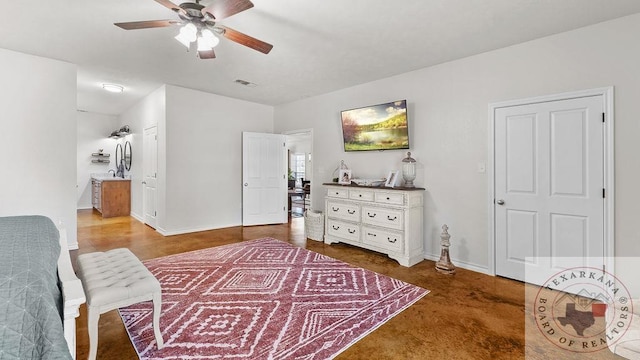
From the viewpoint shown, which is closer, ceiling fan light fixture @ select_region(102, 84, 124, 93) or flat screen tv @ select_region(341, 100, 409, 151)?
flat screen tv @ select_region(341, 100, 409, 151)

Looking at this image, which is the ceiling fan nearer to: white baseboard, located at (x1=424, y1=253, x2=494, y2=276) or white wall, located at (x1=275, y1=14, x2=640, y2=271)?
white wall, located at (x1=275, y1=14, x2=640, y2=271)

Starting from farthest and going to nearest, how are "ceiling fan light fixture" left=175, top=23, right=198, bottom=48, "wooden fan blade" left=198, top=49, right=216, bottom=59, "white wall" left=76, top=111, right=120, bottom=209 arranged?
"white wall" left=76, top=111, right=120, bottom=209, "wooden fan blade" left=198, top=49, right=216, bottom=59, "ceiling fan light fixture" left=175, top=23, right=198, bottom=48

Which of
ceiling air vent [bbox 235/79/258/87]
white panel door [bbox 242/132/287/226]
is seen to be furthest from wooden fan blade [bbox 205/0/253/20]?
white panel door [bbox 242/132/287/226]

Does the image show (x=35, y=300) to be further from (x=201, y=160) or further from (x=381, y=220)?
(x=201, y=160)

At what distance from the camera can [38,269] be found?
3.87 feet

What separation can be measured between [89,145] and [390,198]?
845 cm

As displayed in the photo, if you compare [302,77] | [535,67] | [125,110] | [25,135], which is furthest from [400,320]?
[125,110]

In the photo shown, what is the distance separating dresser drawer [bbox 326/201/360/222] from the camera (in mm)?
4164

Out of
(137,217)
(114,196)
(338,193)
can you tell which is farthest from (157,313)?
(114,196)

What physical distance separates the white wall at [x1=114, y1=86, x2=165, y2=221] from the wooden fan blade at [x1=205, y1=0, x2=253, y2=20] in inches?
134

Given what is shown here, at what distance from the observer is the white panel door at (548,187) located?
8.86 feet

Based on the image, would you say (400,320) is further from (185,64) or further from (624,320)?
(185,64)

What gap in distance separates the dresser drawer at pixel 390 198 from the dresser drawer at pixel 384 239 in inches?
15.5

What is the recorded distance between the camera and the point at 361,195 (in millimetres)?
4102
